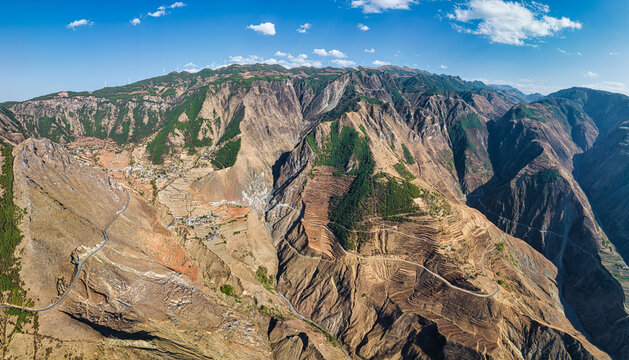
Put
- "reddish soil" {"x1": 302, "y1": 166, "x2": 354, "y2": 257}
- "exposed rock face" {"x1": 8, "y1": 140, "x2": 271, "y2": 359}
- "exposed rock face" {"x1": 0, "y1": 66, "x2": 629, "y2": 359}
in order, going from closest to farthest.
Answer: "exposed rock face" {"x1": 8, "y1": 140, "x2": 271, "y2": 359} < "exposed rock face" {"x1": 0, "y1": 66, "x2": 629, "y2": 359} < "reddish soil" {"x1": 302, "y1": 166, "x2": 354, "y2": 257}

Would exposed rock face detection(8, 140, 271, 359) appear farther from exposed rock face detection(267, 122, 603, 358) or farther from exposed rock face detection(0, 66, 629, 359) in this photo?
exposed rock face detection(267, 122, 603, 358)

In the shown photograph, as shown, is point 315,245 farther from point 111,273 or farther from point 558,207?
point 558,207

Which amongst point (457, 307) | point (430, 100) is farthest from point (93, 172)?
point (430, 100)

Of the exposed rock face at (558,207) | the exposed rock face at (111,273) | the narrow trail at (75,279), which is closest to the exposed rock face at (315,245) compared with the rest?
the exposed rock face at (111,273)

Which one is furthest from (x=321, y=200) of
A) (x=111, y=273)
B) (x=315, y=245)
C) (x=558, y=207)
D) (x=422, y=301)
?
(x=558, y=207)

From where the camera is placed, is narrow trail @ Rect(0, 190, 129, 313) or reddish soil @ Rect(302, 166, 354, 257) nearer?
narrow trail @ Rect(0, 190, 129, 313)

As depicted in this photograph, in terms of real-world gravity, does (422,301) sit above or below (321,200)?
below

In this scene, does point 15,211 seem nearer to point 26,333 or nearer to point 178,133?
point 26,333

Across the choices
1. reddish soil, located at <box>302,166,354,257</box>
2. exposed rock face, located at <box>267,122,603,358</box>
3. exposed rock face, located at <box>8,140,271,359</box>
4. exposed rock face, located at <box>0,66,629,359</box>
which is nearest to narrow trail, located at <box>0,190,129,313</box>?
exposed rock face, located at <box>8,140,271,359</box>
